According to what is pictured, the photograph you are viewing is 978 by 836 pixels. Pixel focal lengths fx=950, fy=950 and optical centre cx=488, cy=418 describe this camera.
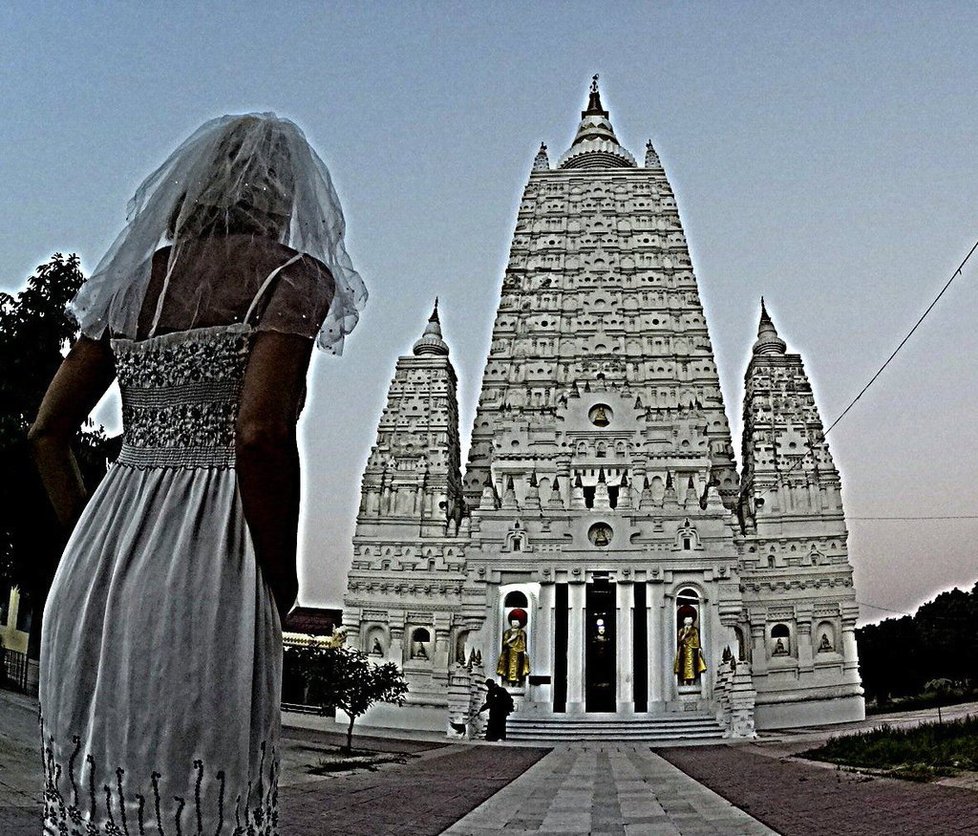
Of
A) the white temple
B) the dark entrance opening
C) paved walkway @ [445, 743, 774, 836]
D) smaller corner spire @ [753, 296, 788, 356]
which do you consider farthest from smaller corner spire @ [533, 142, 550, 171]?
paved walkway @ [445, 743, 774, 836]

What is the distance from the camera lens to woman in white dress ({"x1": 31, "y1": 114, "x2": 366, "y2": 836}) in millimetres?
2176

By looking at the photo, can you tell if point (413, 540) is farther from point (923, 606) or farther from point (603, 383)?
point (923, 606)

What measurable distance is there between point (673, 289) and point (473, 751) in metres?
25.5

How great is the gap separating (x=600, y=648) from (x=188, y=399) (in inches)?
1066

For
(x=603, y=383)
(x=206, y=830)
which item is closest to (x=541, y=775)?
(x=206, y=830)

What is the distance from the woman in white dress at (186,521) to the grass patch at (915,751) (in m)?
9.33

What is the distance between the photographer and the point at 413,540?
118ft

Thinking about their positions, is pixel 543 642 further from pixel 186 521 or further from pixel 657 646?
pixel 186 521

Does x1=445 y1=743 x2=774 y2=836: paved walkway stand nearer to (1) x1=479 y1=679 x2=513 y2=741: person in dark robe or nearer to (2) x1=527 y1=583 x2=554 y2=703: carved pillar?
(1) x1=479 y1=679 x2=513 y2=741: person in dark robe

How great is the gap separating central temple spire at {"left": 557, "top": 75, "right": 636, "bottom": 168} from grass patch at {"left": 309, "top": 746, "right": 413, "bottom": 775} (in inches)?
1320

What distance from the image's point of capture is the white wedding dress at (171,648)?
85.4 inches

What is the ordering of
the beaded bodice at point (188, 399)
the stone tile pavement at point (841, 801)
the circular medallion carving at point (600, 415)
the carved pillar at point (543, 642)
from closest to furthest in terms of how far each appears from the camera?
the beaded bodice at point (188, 399), the stone tile pavement at point (841, 801), the carved pillar at point (543, 642), the circular medallion carving at point (600, 415)

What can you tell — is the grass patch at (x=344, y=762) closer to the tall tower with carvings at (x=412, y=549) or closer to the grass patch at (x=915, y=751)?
the grass patch at (x=915, y=751)

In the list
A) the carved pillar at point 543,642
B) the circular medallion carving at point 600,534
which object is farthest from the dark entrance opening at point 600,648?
the circular medallion carving at point 600,534
